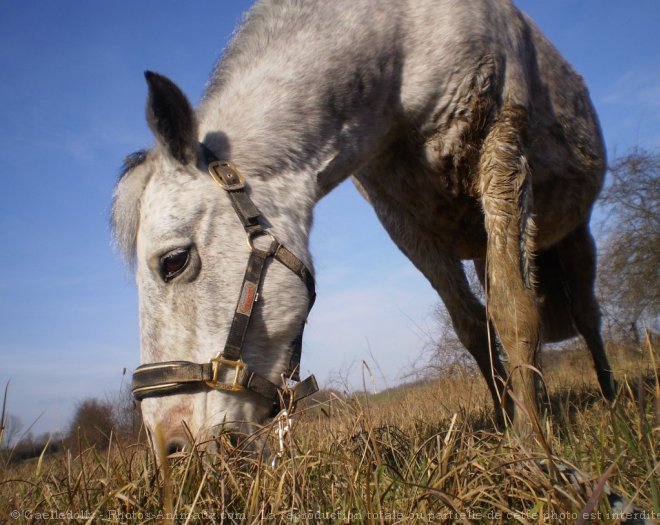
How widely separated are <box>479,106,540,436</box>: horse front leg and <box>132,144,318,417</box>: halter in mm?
1148

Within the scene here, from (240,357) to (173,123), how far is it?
1.33 metres

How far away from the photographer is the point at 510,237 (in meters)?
3.14

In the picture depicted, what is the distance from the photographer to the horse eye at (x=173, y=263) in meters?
2.61

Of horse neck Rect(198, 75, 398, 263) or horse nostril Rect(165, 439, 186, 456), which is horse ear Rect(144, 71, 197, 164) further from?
horse nostril Rect(165, 439, 186, 456)

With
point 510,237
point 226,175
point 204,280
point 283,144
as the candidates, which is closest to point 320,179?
point 283,144

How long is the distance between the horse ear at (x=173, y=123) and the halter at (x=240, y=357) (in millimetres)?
106

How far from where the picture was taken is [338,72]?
318 cm

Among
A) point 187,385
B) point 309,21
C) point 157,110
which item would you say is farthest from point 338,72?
point 187,385

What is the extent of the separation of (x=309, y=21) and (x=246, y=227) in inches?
62.8

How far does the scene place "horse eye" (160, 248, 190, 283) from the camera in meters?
2.61

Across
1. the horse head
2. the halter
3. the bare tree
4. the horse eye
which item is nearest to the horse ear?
the horse head

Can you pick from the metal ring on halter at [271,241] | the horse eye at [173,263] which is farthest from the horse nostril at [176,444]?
the metal ring on halter at [271,241]

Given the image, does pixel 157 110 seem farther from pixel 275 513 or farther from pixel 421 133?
pixel 275 513

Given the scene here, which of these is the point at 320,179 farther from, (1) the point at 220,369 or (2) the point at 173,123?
(1) the point at 220,369
